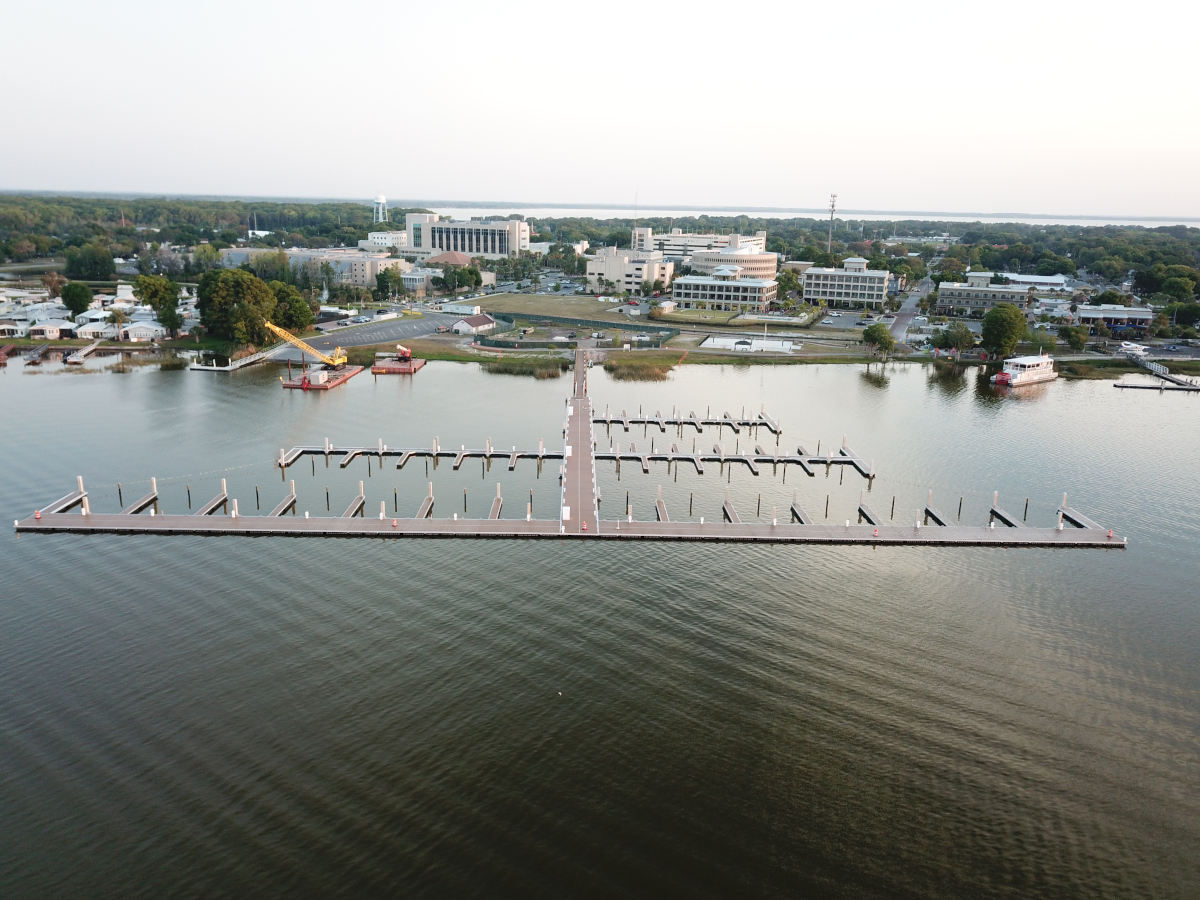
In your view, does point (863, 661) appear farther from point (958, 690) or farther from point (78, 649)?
point (78, 649)

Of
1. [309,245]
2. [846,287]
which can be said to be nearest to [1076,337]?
[846,287]

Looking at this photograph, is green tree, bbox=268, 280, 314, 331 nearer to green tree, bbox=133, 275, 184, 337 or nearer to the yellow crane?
the yellow crane

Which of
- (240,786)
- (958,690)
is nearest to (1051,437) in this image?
(958,690)

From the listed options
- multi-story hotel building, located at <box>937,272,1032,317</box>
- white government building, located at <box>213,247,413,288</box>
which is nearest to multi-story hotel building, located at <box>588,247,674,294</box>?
white government building, located at <box>213,247,413,288</box>

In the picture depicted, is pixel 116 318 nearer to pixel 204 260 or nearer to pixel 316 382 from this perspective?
pixel 316 382

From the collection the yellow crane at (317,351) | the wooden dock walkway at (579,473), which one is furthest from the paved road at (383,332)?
the wooden dock walkway at (579,473)
